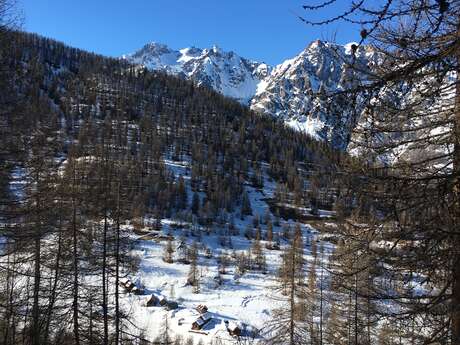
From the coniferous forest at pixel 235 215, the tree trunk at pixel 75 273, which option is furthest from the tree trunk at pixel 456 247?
the tree trunk at pixel 75 273

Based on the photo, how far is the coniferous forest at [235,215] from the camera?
12.3 ft

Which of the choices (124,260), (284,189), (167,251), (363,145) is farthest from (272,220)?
(363,145)

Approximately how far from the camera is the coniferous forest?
3760mm

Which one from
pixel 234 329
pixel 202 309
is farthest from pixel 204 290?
pixel 234 329

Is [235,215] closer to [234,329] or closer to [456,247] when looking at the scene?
[234,329]

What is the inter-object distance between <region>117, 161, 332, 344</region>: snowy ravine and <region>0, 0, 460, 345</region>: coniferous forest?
1.07ft

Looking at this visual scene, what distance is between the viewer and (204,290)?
55.9 meters

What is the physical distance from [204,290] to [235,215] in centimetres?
4981

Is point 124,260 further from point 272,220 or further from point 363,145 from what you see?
point 272,220

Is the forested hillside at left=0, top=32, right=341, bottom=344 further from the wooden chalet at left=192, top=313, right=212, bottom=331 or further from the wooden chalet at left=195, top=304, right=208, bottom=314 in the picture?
the wooden chalet at left=195, top=304, right=208, bottom=314

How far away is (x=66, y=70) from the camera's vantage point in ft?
625

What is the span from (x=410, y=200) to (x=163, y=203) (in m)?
98.1

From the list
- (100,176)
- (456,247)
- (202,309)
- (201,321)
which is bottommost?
(201,321)

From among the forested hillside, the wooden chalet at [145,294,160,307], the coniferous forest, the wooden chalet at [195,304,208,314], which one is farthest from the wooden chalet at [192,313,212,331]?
the forested hillside
